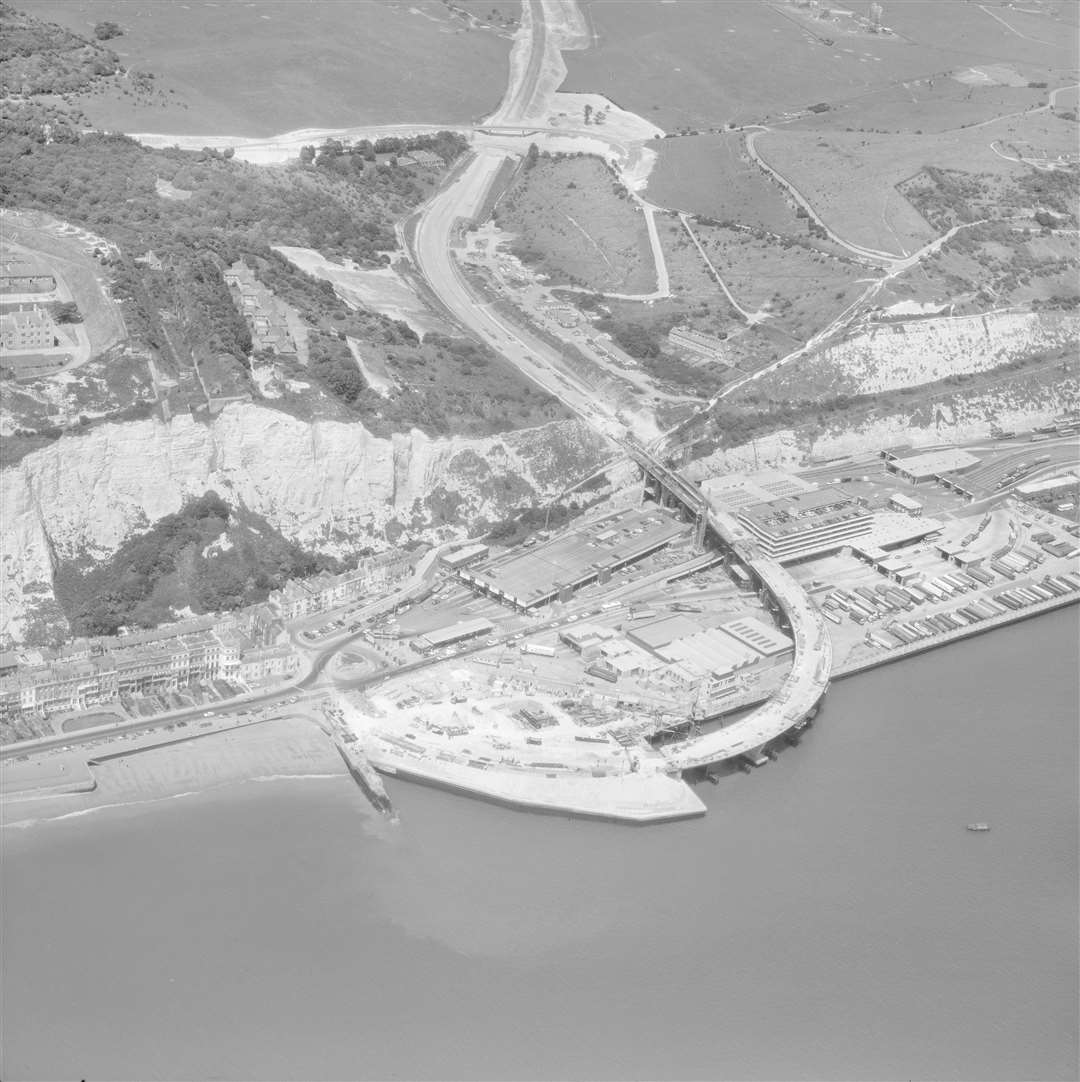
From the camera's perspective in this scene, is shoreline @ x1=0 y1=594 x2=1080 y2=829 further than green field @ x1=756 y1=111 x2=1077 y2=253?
No

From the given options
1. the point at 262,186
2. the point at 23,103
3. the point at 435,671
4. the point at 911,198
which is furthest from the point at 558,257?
the point at 435,671

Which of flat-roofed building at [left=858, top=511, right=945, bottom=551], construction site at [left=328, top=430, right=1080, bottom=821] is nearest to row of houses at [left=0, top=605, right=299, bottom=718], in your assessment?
construction site at [left=328, top=430, right=1080, bottom=821]

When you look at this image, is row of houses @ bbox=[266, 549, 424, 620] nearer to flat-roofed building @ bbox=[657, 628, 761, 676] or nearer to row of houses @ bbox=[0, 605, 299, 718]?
row of houses @ bbox=[0, 605, 299, 718]

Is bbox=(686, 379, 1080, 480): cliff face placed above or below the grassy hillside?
below

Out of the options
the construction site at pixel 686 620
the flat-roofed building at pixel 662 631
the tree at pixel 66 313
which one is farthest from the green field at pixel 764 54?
the flat-roofed building at pixel 662 631

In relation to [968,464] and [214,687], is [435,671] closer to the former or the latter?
[214,687]

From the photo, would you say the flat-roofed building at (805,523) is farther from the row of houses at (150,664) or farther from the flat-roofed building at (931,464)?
the row of houses at (150,664)
